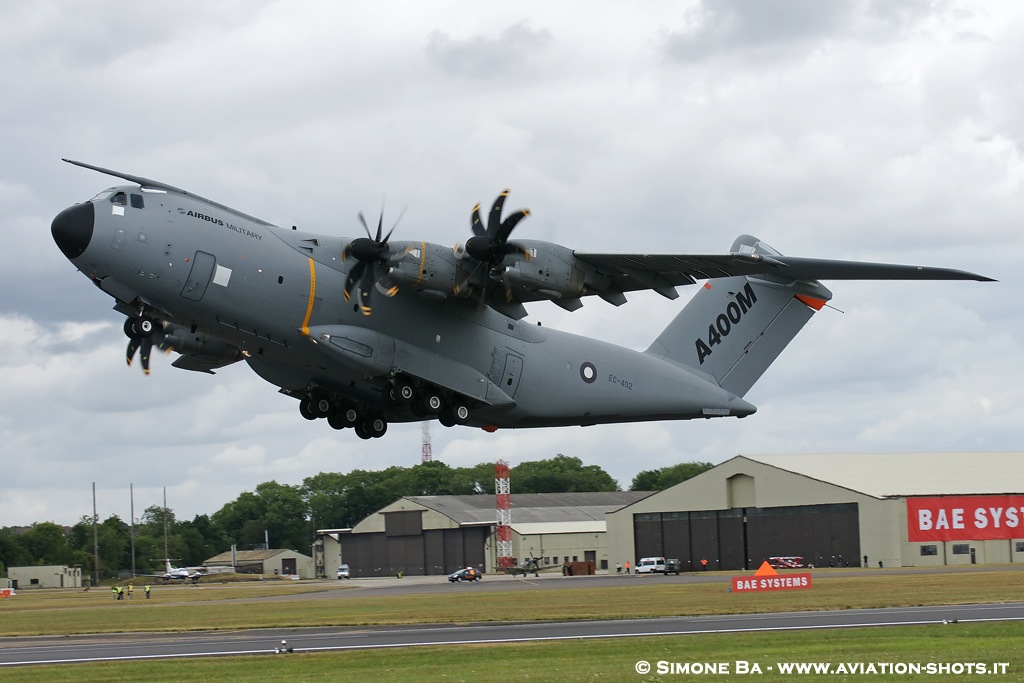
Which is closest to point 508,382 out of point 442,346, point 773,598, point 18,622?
point 442,346

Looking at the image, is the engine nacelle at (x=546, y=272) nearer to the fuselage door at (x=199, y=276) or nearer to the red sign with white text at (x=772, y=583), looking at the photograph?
the fuselage door at (x=199, y=276)

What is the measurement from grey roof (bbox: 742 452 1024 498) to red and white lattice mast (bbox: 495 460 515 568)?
62.3 feet

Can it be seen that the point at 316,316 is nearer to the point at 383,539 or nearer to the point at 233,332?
the point at 233,332

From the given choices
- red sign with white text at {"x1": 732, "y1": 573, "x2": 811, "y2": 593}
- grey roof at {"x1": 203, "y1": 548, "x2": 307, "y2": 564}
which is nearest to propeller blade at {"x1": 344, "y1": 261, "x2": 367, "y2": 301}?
red sign with white text at {"x1": 732, "y1": 573, "x2": 811, "y2": 593}

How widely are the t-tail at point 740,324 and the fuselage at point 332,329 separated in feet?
1.92

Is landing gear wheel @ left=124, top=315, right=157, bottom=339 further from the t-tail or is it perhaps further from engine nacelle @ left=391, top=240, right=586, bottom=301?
the t-tail

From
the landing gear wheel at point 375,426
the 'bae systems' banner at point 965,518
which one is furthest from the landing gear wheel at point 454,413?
the 'bae systems' banner at point 965,518

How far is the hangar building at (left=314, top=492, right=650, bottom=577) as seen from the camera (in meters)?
74.5

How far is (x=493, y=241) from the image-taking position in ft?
68.6

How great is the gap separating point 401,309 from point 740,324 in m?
8.82

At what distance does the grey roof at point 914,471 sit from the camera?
54.6 metres

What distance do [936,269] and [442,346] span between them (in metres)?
9.19

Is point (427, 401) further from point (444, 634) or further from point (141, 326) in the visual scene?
point (444, 634)

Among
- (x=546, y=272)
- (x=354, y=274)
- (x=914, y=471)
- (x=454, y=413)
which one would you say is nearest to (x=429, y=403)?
Result: (x=454, y=413)
